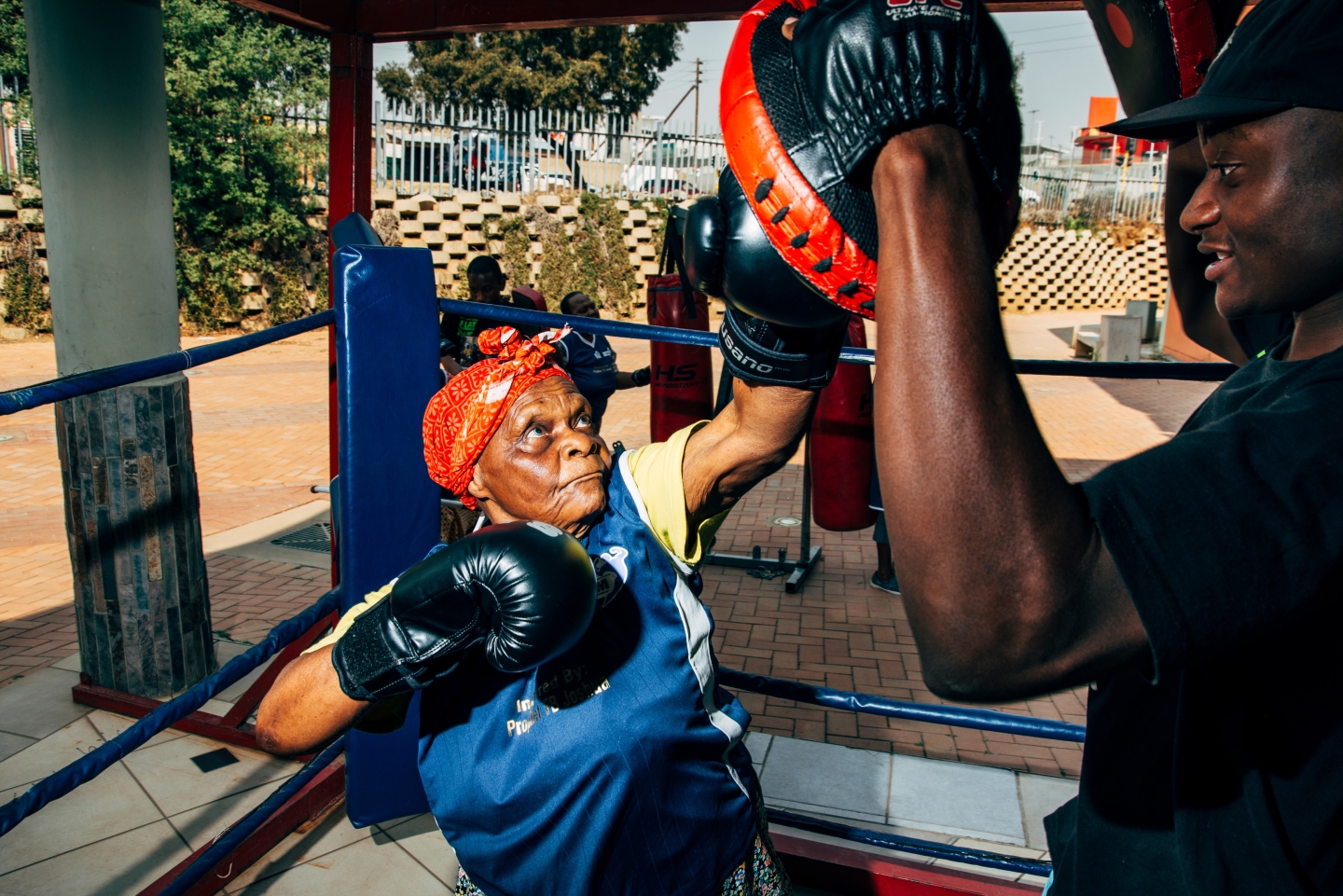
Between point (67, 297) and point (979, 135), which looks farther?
point (67, 297)

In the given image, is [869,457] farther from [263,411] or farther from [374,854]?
[263,411]

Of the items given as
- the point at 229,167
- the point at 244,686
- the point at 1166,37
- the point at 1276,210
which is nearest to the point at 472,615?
the point at 1276,210

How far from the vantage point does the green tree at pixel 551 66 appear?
28.5 m

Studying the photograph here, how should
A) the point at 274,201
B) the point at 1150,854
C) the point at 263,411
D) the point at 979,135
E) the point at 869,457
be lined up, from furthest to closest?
the point at 274,201 < the point at 263,411 < the point at 869,457 < the point at 1150,854 < the point at 979,135

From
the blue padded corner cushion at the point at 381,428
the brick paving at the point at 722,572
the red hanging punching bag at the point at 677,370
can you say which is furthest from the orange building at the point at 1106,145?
the blue padded corner cushion at the point at 381,428

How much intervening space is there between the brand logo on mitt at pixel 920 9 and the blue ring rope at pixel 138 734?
155 centimetres

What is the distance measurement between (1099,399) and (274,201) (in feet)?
43.0

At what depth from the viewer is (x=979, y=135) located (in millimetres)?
692

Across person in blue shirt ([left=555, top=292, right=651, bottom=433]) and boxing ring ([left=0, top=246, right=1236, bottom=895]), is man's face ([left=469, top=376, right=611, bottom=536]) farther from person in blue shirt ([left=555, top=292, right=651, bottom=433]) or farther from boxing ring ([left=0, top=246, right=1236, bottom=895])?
person in blue shirt ([left=555, top=292, right=651, bottom=433])

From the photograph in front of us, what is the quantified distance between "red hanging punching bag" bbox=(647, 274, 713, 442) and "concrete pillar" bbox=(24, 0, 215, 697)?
2898mm

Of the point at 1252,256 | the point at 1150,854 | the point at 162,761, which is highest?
the point at 1252,256

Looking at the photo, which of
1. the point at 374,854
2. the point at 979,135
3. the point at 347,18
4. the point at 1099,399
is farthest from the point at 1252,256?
the point at 1099,399

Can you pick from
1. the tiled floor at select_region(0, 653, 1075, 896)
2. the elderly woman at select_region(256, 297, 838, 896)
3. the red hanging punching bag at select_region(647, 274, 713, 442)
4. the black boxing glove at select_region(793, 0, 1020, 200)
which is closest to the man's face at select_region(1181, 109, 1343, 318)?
the black boxing glove at select_region(793, 0, 1020, 200)

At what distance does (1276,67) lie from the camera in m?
0.69
